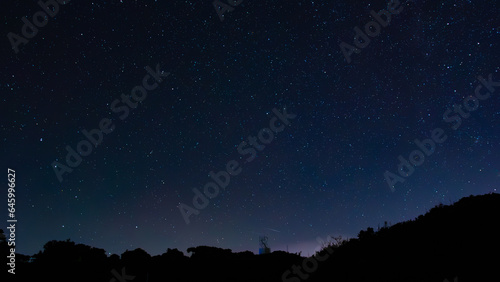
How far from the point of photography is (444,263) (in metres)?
5.96

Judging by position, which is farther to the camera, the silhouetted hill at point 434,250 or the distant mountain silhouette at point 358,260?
the distant mountain silhouette at point 358,260

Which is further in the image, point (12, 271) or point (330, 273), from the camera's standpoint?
point (12, 271)

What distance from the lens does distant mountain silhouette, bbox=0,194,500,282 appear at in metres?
5.97

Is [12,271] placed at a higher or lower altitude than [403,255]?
higher

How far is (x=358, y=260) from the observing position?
26.6ft

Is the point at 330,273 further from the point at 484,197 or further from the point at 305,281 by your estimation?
the point at 484,197

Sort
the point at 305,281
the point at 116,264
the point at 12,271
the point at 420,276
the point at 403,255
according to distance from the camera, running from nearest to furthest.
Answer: the point at 420,276 → the point at 403,255 → the point at 305,281 → the point at 12,271 → the point at 116,264

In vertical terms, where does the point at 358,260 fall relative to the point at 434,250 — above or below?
above

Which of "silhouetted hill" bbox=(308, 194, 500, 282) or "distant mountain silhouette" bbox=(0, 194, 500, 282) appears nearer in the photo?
"silhouetted hill" bbox=(308, 194, 500, 282)

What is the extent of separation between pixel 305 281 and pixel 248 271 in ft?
26.1

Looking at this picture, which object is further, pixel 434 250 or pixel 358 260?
pixel 358 260

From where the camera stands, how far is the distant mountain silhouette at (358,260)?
19.6 feet

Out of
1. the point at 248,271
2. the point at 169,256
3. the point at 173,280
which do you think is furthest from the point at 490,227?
the point at 169,256


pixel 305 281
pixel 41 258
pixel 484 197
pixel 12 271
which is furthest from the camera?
pixel 41 258
